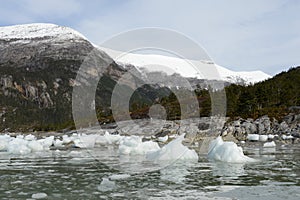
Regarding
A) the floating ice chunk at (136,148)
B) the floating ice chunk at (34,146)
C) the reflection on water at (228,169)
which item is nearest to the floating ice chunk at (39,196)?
the reflection on water at (228,169)

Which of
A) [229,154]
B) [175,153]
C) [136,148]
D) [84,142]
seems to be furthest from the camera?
[84,142]

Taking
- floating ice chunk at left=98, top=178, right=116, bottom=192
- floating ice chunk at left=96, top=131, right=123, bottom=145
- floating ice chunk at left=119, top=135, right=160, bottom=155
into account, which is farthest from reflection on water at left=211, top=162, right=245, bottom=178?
floating ice chunk at left=96, top=131, right=123, bottom=145

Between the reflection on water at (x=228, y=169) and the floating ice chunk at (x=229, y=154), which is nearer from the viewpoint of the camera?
the reflection on water at (x=228, y=169)

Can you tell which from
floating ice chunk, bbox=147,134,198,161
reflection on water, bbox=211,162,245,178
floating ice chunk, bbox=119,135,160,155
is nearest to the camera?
reflection on water, bbox=211,162,245,178

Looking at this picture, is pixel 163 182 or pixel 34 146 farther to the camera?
pixel 34 146

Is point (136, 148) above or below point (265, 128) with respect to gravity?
below

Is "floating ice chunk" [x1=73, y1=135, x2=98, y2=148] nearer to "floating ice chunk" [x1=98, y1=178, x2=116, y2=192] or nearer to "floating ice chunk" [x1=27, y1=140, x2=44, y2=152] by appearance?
"floating ice chunk" [x1=27, y1=140, x2=44, y2=152]

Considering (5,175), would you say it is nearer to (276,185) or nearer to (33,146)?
(276,185)

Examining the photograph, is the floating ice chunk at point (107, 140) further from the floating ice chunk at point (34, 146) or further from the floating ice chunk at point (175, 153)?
the floating ice chunk at point (175, 153)

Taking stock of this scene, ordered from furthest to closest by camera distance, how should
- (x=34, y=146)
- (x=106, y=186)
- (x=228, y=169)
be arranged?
(x=34, y=146), (x=228, y=169), (x=106, y=186)

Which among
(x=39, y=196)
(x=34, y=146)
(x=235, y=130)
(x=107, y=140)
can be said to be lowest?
A: (x=39, y=196)

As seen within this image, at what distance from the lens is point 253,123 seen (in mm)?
49312

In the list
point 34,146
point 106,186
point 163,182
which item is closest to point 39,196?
point 106,186

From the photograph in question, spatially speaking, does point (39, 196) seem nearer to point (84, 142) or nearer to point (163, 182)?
point (163, 182)
